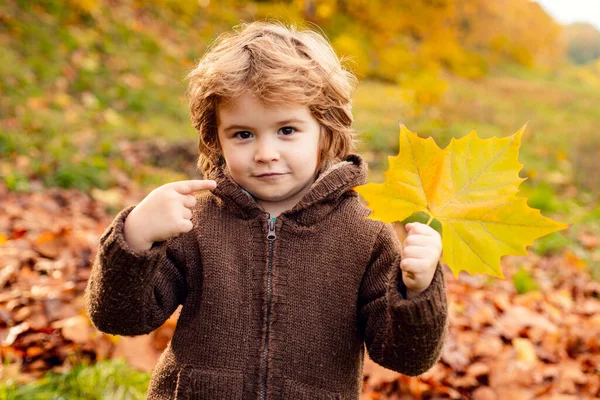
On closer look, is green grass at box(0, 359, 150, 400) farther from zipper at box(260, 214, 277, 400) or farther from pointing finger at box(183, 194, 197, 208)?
pointing finger at box(183, 194, 197, 208)

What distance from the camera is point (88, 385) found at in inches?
79.6

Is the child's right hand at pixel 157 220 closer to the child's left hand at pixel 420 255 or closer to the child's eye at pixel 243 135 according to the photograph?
the child's eye at pixel 243 135

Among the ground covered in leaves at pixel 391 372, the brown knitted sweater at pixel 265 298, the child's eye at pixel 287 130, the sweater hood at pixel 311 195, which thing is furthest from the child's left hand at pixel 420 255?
the ground covered in leaves at pixel 391 372

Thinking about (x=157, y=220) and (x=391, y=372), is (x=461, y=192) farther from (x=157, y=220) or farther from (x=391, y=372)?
(x=391, y=372)

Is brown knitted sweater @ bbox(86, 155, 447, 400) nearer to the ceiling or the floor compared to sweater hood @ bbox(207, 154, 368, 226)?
nearer to the floor

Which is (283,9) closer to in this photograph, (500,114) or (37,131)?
(500,114)

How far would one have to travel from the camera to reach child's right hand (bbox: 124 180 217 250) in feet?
4.58

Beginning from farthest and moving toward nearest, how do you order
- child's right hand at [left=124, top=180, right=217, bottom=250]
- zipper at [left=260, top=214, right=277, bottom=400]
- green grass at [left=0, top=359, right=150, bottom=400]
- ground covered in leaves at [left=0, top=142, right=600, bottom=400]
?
1. ground covered in leaves at [left=0, top=142, right=600, bottom=400]
2. green grass at [left=0, top=359, right=150, bottom=400]
3. zipper at [left=260, top=214, right=277, bottom=400]
4. child's right hand at [left=124, top=180, right=217, bottom=250]

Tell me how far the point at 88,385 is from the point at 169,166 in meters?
3.89

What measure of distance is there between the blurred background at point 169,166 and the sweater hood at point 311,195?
1.82ft

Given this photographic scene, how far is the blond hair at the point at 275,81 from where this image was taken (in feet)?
5.03

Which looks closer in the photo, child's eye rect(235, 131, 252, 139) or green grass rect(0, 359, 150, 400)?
child's eye rect(235, 131, 252, 139)

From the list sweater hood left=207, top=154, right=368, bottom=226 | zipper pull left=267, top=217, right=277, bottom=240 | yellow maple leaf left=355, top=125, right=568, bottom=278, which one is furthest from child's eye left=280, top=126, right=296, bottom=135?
yellow maple leaf left=355, top=125, right=568, bottom=278

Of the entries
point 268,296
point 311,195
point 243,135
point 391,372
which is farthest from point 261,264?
point 391,372
